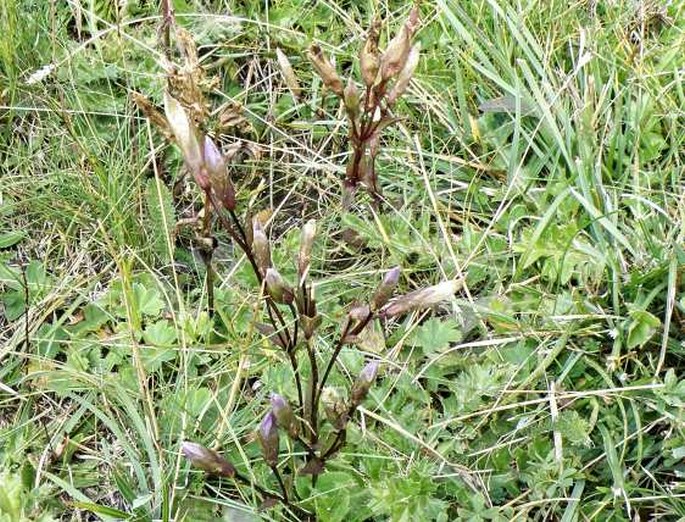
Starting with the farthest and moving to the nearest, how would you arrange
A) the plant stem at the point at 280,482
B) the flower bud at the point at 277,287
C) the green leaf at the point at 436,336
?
the green leaf at the point at 436,336 < the plant stem at the point at 280,482 < the flower bud at the point at 277,287

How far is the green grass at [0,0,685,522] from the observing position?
181 centimetres

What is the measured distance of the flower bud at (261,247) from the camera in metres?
1.60

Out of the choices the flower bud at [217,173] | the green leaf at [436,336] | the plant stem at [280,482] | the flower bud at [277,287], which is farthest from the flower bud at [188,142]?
the green leaf at [436,336]

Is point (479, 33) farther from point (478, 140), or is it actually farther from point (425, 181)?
point (425, 181)

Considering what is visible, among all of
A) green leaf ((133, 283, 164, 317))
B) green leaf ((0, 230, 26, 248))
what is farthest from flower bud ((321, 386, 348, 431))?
green leaf ((0, 230, 26, 248))

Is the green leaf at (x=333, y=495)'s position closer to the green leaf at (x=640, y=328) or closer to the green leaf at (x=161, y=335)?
the green leaf at (x=161, y=335)

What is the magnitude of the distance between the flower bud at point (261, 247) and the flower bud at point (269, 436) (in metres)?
0.24

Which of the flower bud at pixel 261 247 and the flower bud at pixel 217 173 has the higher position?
the flower bud at pixel 217 173

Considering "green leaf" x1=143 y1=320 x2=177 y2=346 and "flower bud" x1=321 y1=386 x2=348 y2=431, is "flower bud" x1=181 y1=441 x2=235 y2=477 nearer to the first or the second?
"flower bud" x1=321 y1=386 x2=348 y2=431

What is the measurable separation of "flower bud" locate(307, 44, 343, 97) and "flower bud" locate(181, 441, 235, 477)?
0.85m

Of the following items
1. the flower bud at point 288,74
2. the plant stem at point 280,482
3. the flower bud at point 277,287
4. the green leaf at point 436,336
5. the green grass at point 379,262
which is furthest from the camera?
the flower bud at point 288,74

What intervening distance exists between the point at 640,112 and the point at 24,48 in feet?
4.74

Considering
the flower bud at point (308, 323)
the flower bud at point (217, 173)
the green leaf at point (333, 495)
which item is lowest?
the green leaf at point (333, 495)

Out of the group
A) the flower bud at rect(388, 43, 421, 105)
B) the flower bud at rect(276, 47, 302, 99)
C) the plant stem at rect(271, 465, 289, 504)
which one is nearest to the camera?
the plant stem at rect(271, 465, 289, 504)
